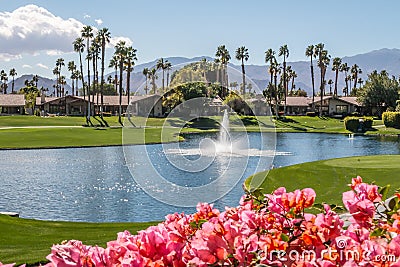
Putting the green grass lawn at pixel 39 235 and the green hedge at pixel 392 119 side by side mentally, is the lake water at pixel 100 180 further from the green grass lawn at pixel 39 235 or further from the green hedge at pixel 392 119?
the green hedge at pixel 392 119

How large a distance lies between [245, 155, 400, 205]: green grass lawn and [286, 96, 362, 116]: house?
71.9 m

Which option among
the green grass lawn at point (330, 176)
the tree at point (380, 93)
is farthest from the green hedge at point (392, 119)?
the green grass lawn at point (330, 176)

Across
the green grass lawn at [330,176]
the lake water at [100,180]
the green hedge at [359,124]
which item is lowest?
the lake water at [100,180]

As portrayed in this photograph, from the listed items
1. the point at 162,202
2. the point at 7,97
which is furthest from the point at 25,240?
the point at 7,97

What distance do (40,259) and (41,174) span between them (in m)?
17.2

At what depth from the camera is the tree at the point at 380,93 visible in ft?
269

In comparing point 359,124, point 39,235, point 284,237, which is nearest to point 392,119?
point 359,124

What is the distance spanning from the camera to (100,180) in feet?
74.5

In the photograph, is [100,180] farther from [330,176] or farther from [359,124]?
[359,124]

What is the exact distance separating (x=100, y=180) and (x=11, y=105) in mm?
71076

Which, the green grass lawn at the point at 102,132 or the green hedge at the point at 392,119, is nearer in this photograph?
the green grass lawn at the point at 102,132

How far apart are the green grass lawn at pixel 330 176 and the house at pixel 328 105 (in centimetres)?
7189

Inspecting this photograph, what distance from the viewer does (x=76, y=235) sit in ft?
37.7

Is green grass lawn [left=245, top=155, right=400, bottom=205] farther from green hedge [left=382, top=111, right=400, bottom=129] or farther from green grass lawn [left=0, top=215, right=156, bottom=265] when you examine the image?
green hedge [left=382, top=111, right=400, bottom=129]
